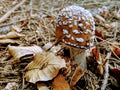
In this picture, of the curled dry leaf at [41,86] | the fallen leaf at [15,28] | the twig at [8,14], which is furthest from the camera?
the twig at [8,14]

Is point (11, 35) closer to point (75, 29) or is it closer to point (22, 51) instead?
point (22, 51)

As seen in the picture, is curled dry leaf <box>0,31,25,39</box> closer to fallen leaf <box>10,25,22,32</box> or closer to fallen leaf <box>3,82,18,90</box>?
fallen leaf <box>10,25,22,32</box>

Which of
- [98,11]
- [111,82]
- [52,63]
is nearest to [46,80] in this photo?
[52,63]

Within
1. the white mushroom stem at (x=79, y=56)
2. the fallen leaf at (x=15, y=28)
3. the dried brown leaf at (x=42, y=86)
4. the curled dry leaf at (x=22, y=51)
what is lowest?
the dried brown leaf at (x=42, y=86)

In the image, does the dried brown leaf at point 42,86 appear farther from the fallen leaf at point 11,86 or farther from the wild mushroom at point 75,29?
the wild mushroom at point 75,29

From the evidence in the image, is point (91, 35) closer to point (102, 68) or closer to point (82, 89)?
point (102, 68)

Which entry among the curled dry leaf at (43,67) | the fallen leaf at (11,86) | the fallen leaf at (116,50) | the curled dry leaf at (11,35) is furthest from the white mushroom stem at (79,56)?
the curled dry leaf at (11,35)
